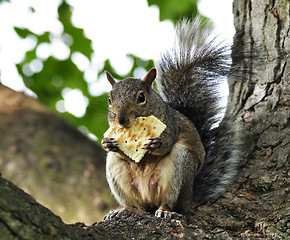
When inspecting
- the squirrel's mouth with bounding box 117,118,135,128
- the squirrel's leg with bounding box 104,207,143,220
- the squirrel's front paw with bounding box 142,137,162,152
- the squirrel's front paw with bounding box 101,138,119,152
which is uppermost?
the squirrel's mouth with bounding box 117,118,135,128

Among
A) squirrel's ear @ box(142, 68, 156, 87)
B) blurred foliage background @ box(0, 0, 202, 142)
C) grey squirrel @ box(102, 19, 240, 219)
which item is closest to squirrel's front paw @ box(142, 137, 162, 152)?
grey squirrel @ box(102, 19, 240, 219)

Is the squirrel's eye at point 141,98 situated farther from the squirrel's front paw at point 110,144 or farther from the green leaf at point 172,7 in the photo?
the green leaf at point 172,7

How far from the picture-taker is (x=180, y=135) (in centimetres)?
232

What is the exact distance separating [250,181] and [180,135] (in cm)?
48

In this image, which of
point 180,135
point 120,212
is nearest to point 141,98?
point 180,135

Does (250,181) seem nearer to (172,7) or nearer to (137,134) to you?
(137,134)

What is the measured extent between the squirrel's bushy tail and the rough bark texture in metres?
0.12

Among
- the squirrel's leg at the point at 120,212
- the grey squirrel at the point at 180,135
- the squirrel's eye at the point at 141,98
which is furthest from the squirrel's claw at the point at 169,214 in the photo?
the squirrel's eye at the point at 141,98

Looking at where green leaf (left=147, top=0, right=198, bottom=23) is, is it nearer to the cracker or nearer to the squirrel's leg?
the cracker

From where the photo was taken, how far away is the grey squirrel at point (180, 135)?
6.92 feet

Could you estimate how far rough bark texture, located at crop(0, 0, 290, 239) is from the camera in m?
1.07

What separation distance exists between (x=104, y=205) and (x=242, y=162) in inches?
37.7

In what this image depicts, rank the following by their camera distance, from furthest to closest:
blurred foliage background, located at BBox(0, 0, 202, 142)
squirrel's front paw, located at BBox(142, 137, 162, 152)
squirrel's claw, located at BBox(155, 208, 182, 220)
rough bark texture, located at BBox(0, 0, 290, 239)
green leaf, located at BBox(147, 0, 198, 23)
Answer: blurred foliage background, located at BBox(0, 0, 202, 142), green leaf, located at BBox(147, 0, 198, 23), squirrel's front paw, located at BBox(142, 137, 162, 152), squirrel's claw, located at BBox(155, 208, 182, 220), rough bark texture, located at BBox(0, 0, 290, 239)

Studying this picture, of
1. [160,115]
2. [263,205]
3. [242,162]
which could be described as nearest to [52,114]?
[160,115]
